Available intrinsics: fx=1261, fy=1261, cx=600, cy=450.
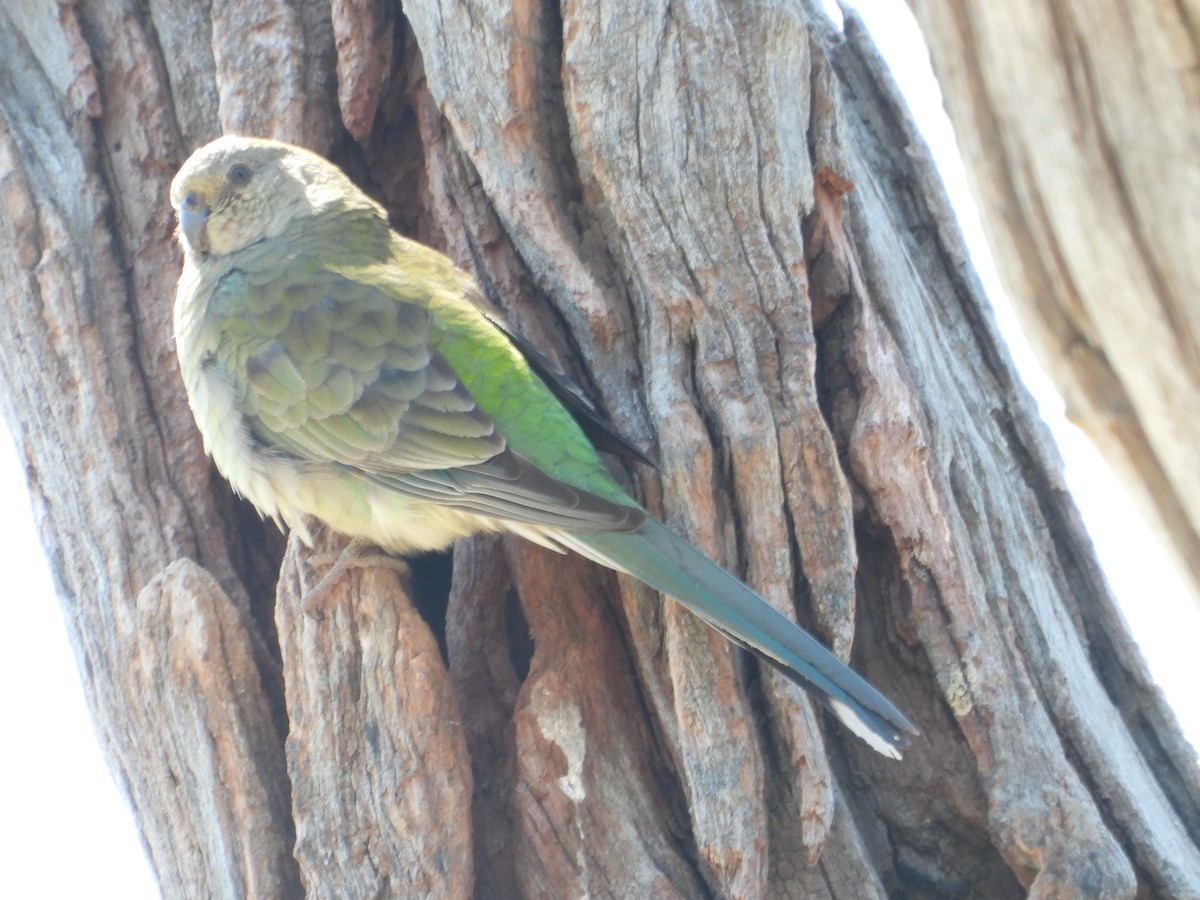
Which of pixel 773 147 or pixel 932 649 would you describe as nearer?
pixel 932 649

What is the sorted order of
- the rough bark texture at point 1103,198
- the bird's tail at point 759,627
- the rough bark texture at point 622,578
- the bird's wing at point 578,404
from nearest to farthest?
the rough bark texture at point 1103,198 < the bird's tail at point 759,627 < the rough bark texture at point 622,578 < the bird's wing at point 578,404

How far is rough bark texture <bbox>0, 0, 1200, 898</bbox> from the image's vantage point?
334cm

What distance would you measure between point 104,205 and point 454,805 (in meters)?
2.63

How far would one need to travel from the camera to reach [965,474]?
12.9 ft

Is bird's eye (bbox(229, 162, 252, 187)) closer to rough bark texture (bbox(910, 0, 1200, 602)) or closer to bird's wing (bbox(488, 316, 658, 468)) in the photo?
bird's wing (bbox(488, 316, 658, 468))

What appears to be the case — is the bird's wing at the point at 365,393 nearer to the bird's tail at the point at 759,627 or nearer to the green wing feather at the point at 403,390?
the green wing feather at the point at 403,390

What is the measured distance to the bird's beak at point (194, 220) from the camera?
4344 millimetres

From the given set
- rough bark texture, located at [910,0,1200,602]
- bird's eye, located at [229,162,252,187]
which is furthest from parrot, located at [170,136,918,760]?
rough bark texture, located at [910,0,1200,602]

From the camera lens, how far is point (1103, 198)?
6.23ft

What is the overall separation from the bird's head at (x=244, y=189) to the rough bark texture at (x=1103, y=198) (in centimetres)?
277

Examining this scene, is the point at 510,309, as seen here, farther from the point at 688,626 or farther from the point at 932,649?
the point at 932,649

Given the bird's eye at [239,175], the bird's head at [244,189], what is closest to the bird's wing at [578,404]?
the bird's head at [244,189]

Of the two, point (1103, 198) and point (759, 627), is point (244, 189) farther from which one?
point (1103, 198)

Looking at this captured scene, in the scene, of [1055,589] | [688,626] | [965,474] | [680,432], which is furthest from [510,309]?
[1055,589]
